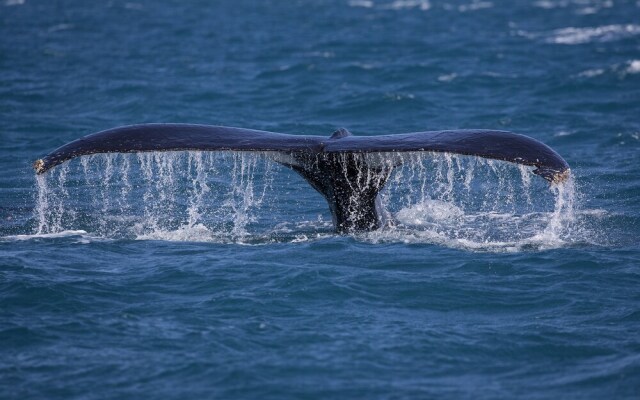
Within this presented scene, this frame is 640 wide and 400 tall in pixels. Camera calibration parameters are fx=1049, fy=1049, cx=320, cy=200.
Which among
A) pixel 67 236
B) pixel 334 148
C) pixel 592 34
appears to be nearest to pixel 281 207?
pixel 67 236

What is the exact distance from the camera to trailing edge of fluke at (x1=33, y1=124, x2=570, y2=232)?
9.66m

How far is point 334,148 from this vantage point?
10.4 metres

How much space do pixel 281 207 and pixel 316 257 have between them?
3.09 metres

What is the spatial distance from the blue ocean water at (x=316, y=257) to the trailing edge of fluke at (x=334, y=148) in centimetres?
27

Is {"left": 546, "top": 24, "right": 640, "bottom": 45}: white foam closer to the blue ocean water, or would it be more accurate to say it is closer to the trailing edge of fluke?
the blue ocean water

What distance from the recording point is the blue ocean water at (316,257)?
848cm

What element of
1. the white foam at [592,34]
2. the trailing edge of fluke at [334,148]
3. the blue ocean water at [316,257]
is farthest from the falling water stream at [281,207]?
the white foam at [592,34]

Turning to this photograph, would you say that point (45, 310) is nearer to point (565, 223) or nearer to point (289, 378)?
point (289, 378)

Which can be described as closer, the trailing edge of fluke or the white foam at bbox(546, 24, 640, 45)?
the trailing edge of fluke

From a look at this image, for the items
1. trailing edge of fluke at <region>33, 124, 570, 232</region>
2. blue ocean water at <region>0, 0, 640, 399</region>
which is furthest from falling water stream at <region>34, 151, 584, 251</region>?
trailing edge of fluke at <region>33, 124, 570, 232</region>

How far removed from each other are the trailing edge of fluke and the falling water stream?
8.0 inches

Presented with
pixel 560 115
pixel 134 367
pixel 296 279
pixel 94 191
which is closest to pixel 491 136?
pixel 296 279

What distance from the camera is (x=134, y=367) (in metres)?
8.47

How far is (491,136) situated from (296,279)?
2.43 meters
